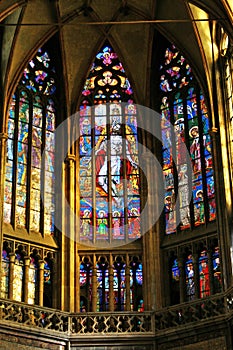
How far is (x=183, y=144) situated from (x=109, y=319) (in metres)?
6.20

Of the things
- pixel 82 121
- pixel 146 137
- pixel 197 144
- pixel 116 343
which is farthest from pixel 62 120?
pixel 116 343

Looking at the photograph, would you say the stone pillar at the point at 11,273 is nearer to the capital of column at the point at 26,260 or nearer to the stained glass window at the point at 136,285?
the capital of column at the point at 26,260

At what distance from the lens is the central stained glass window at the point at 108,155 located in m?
27.6

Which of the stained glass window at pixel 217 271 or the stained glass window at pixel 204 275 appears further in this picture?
the stained glass window at pixel 204 275

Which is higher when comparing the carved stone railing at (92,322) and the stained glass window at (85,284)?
the stained glass window at (85,284)

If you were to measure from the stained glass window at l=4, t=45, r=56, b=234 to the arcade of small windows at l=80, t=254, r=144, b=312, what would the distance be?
70.3 inches

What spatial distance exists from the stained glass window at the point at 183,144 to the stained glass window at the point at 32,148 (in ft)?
12.3

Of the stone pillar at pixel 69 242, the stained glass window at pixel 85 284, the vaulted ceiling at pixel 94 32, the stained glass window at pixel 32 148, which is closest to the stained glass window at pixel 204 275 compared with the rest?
the stained glass window at pixel 85 284

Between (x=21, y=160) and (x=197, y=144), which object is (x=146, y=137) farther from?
(x=21, y=160)

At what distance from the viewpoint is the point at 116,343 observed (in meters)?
25.2

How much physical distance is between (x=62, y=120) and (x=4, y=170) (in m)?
3.45

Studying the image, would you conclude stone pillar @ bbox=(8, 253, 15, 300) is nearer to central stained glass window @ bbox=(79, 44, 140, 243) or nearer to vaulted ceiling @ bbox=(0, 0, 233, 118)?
central stained glass window @ bbox=(79, 44, 140, 243)

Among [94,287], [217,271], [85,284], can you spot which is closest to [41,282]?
[85,284]

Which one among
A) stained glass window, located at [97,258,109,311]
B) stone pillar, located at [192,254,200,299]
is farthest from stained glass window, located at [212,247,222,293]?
stained glass window, located at [97,258,109,311]
